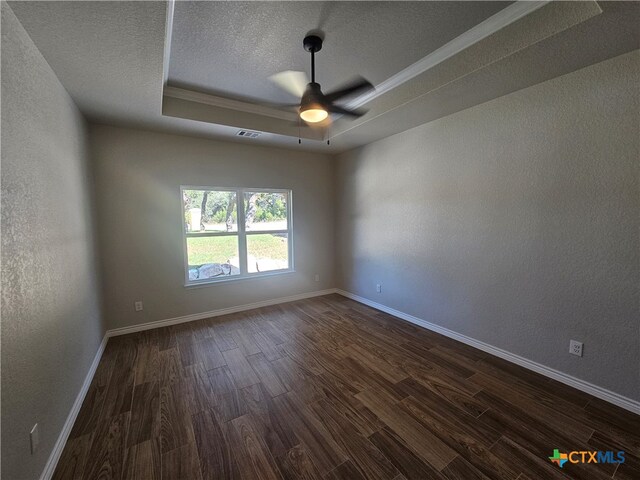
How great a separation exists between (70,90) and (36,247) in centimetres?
154

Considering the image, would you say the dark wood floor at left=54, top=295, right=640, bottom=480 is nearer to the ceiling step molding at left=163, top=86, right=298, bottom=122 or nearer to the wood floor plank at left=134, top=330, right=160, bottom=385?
the wood floor plank at left=134, top=330, right=160, bottom=385

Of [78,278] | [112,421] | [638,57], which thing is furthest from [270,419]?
[638,57]

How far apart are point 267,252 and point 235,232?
62 cm

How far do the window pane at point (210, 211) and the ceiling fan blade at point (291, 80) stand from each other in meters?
1.78

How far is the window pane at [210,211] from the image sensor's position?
3713 millimetres

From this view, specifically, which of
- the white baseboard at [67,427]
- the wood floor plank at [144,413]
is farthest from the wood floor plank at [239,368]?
the white baseboard at [67,427]

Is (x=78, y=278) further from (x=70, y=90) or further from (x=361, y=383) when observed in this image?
(x=361, y=383)

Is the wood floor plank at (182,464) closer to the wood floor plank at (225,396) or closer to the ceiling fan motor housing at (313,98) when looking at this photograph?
the wood floor plank at (225,396)

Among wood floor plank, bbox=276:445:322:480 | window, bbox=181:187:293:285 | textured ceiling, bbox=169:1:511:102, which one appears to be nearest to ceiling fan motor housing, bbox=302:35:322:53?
textured ceiling, bbox=169:1:511:102

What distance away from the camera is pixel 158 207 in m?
3.43

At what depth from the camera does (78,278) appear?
2262 millimetres

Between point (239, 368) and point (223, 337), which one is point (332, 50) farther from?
point (223, 337)

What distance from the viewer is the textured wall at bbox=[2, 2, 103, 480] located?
1.22 meters

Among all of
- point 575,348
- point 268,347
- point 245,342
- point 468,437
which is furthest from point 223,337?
point 575,348
